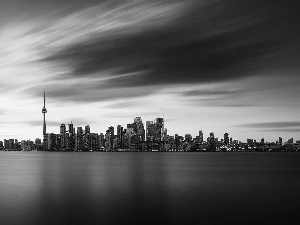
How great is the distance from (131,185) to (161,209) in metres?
30.9

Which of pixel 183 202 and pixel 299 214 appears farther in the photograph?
pixel 183 202

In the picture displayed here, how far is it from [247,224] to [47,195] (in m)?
37.0

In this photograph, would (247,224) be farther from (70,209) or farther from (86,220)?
(70,209)

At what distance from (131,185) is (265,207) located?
116 feet

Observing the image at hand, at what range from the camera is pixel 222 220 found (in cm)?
4338

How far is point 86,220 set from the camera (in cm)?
4369

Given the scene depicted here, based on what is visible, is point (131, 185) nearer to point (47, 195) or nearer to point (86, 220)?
point (47, 195)

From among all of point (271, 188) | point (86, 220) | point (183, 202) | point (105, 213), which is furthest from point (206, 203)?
point (271, 188)

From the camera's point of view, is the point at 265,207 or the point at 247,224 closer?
the point at 247,224

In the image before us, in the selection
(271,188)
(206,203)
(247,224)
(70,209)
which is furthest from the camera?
(271,188)

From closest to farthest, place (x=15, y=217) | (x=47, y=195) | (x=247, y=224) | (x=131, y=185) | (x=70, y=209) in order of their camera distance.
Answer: (x=247, y=224) < (x=15, y=217) < (x=70, y=209) < (x=47, y=195) < (x=131, y=185)

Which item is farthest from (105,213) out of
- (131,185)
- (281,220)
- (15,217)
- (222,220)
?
(131,185)

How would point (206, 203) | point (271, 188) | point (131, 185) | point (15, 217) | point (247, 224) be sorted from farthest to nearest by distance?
point (131, 185) → point (271, 188) → point (206, 203) → point (15, 217) → point (247, 224)

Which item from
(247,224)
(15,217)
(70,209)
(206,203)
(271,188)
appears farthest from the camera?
(271,188)
